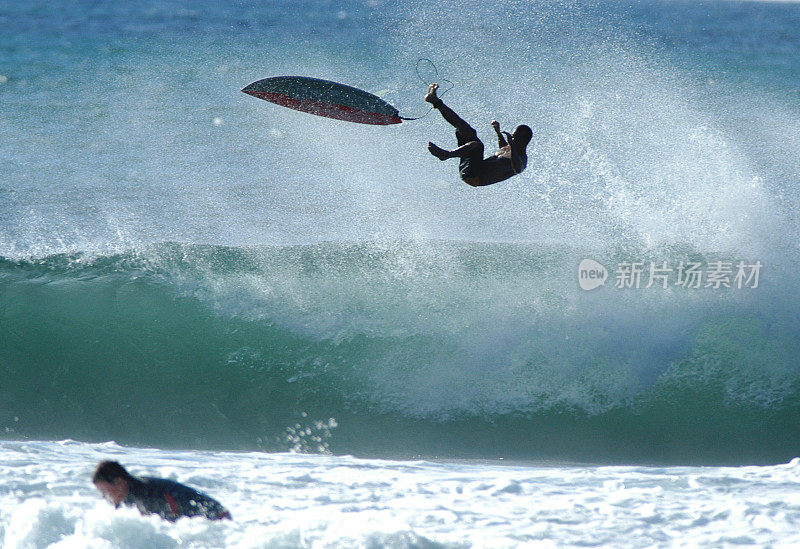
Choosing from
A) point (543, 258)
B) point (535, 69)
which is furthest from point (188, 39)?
point (543, 258)

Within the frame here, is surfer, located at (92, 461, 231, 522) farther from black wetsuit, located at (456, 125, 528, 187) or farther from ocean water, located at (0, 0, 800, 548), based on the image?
black wetsuit, located at (456, 125, 528, 187)

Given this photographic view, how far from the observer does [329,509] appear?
4.67m

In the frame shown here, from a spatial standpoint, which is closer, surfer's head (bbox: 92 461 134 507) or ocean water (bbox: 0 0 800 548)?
surfer's head (bbox: 92 461 134 507)

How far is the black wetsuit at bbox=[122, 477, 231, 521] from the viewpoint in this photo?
400 cm

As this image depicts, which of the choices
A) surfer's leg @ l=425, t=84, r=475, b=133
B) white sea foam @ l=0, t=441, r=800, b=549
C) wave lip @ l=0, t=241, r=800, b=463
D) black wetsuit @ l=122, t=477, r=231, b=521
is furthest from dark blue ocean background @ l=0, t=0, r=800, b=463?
surfer's leg @ l=425, t=84, r=475, b=133

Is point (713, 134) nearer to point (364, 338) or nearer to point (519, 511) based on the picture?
point (364, 338)

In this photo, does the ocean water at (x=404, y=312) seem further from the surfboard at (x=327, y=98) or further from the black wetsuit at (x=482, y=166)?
the surfboard at (x=327, y=98)

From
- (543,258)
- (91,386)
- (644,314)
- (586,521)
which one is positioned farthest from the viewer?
(543,258)

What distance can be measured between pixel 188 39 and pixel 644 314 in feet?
40.3

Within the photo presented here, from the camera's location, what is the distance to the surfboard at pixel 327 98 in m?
5.80

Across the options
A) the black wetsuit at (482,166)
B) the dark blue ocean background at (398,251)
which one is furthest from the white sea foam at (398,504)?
the black wetsuit at (482,166)

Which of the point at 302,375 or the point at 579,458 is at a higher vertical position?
the point at 302,375

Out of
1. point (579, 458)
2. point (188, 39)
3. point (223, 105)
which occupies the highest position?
point (188, 39)

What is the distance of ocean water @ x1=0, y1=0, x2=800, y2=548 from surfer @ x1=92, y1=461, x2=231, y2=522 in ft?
0.32
